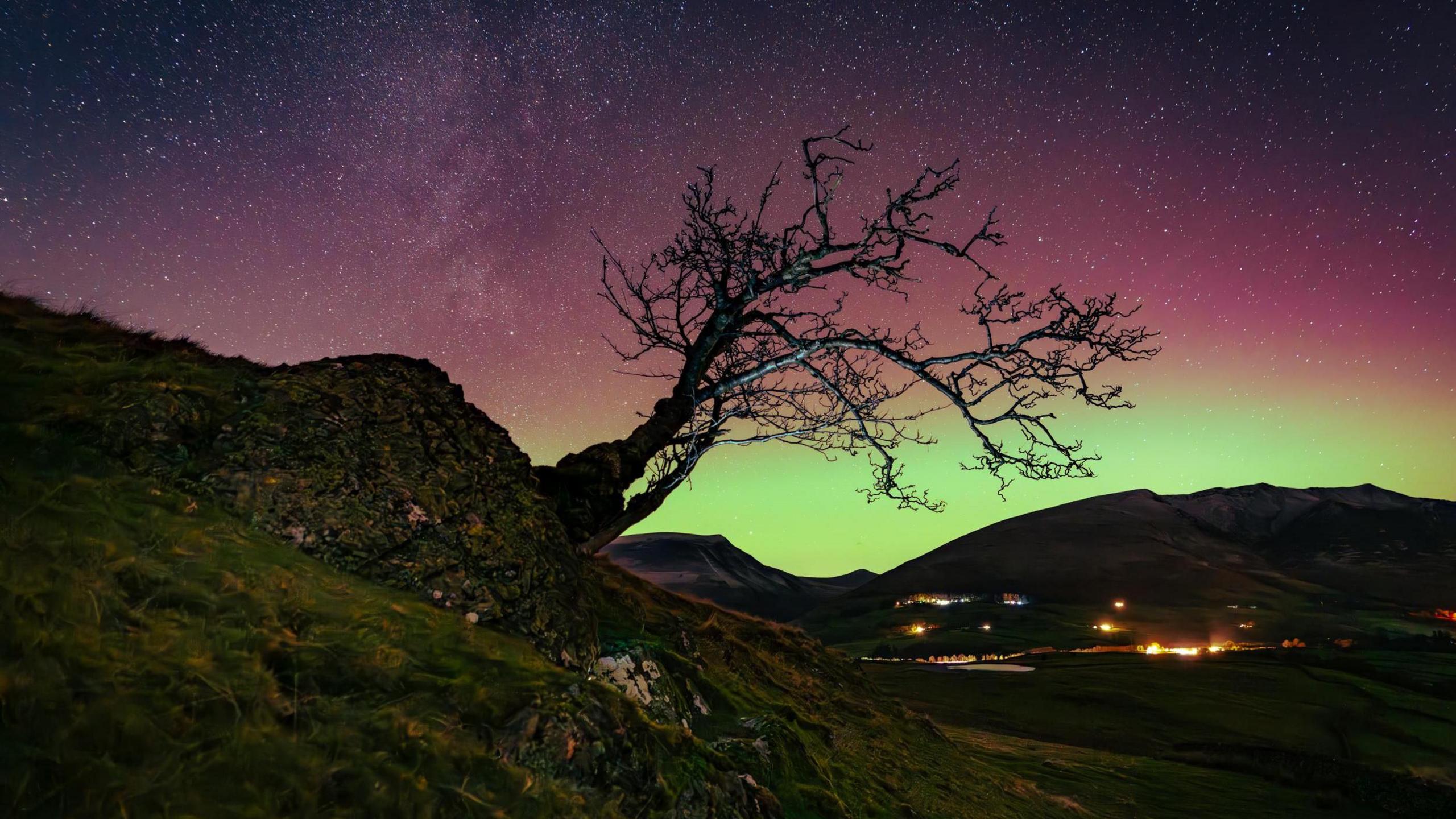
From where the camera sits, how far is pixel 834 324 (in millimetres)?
14789

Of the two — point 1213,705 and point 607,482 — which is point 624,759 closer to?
point 607,482

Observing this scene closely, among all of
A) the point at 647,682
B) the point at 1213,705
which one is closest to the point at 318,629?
the point at 647,682

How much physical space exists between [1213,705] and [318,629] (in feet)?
210

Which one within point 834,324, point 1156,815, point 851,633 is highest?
point 834,324

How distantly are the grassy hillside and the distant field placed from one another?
28.2m

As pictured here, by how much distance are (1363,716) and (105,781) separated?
72.2 meters

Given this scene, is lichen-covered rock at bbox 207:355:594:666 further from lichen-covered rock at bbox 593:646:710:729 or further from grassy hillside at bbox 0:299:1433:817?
lichen-covered rock at bbox 593:646:710:729

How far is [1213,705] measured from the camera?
49.8 meters

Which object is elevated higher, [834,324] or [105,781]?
[834,324]

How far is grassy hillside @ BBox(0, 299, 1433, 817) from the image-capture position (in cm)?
328

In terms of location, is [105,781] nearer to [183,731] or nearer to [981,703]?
[183,731]

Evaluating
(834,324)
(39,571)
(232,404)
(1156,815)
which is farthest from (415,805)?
(1156,815)

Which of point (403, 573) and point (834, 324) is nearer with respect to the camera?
point (403, 573)

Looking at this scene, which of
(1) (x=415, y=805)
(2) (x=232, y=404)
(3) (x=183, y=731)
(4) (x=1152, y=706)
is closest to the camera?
(3) (x=183, y=731)
